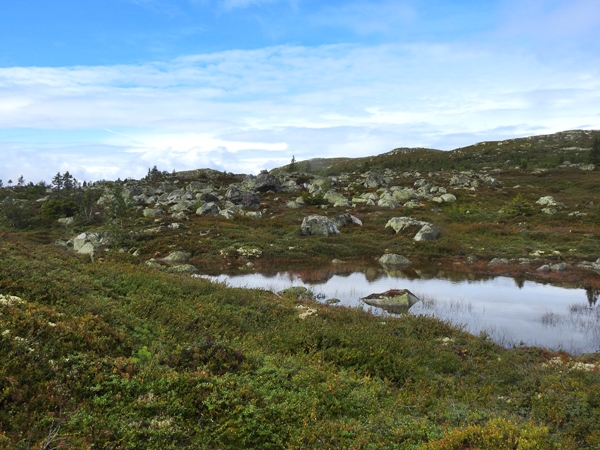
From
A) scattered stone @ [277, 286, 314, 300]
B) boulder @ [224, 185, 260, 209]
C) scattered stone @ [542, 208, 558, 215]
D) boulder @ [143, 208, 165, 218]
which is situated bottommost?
scattered stone @ [277, 286, 314, 300]

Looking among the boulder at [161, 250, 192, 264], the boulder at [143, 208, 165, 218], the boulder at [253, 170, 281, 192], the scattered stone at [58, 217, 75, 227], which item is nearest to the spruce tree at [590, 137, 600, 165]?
the boulder at [253, 170, 281, 192]

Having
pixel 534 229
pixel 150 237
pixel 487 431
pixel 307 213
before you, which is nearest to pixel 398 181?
pixel 307 213

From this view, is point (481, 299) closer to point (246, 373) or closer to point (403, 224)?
point (246, 373)

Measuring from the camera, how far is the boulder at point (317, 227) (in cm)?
4600

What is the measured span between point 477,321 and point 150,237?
34.0 m

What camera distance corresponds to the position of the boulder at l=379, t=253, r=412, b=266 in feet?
120

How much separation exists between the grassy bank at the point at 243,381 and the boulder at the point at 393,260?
21.4m

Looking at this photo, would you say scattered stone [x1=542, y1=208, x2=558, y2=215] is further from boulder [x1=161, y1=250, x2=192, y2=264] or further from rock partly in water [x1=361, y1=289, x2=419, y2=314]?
boulder [x1=161, y1=250, x2=192, y2=264]

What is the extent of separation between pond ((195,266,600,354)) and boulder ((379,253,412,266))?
1872mm

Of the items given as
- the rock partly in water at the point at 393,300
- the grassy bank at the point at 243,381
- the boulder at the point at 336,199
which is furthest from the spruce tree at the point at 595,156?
the grassy bank at the point at 243,381

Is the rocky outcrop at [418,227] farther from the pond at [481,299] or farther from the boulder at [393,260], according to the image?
the pond at [481,299]

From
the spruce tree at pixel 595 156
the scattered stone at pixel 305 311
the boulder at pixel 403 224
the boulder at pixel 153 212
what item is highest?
the spruce tree at pixel 595 156

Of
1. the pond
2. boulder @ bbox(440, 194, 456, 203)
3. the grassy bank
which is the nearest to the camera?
the grassy bank

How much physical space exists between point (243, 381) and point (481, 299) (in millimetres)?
20606
